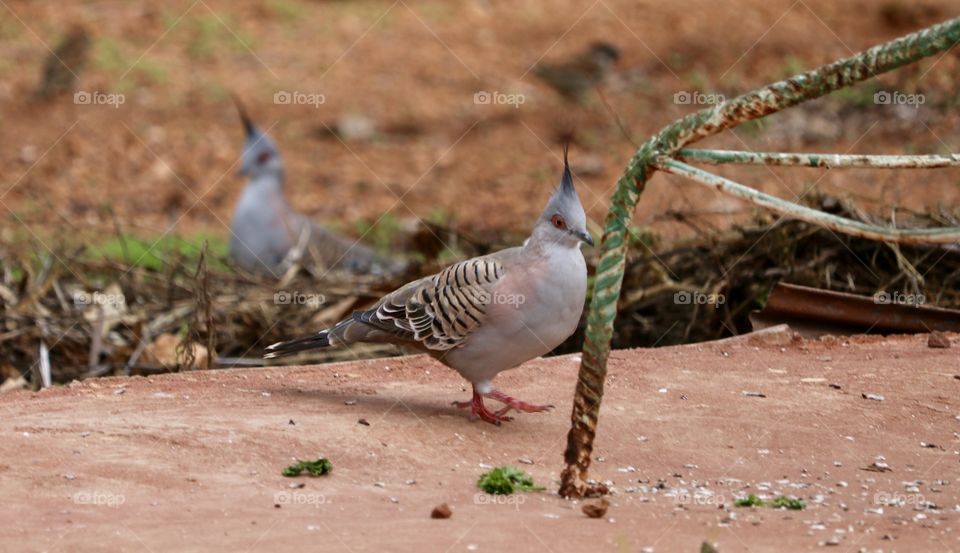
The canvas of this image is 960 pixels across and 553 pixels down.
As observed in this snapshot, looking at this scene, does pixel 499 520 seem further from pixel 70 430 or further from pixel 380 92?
pixel 380 92

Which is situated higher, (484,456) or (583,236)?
(583,236)

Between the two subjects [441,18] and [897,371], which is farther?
[441,18]

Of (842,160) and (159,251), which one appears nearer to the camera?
(842,160)

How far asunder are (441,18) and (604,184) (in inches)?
204

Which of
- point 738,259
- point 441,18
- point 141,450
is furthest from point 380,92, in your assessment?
point 141,450

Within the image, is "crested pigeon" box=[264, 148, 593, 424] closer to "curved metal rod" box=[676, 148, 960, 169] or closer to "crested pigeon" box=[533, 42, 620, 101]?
"curved metal rod" box=[676, 148, 960, 169]

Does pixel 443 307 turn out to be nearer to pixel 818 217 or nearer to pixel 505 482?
pixel 505 482

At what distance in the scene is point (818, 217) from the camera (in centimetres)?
379

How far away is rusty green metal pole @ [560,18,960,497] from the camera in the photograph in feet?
12.2

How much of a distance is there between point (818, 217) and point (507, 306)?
1377mm

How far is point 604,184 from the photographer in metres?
12.4

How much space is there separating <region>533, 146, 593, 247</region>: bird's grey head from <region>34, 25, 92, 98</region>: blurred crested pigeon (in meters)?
10.8

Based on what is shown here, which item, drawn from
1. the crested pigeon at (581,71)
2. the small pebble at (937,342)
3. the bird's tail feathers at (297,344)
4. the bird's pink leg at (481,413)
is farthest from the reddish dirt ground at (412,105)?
the bird's pink leg at (481,413)

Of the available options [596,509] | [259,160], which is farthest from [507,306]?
[259,160]
